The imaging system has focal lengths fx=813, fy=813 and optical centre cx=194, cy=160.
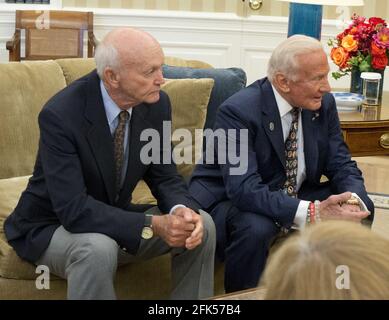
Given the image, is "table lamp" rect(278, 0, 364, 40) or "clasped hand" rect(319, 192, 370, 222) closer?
"clasped hand" rect(319, 192, 370, 222)

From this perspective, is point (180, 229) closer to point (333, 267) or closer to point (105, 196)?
point (105, 196)

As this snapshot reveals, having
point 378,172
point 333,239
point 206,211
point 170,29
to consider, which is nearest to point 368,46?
point 378,172

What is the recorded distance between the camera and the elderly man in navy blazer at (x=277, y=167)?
2666 mm

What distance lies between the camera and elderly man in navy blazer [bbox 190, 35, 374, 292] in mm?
2666

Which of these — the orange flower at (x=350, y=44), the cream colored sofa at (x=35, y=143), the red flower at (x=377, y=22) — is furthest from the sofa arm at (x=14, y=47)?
the red flower at (x=377, y=22)

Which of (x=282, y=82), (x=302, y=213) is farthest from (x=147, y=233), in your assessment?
(x=282, y=82)

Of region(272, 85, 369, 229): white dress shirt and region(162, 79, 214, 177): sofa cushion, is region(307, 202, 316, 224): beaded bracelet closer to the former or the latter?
region(272, 85, 369, 229): white dress shirt

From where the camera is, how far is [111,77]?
2523mm

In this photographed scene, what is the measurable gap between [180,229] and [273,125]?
1.91 feet

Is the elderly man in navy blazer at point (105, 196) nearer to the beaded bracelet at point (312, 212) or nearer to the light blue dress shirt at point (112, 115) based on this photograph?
the light blue dress shirt at point (112, 115)

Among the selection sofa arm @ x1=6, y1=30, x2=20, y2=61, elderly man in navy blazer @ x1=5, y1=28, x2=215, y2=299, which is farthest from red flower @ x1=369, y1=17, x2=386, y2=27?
sofa arm @ x1=6, y1=30, x2=20, y2=61

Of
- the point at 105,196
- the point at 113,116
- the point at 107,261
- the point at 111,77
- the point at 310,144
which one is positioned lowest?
the point at 107,261

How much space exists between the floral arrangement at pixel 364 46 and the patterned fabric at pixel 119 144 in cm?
141
